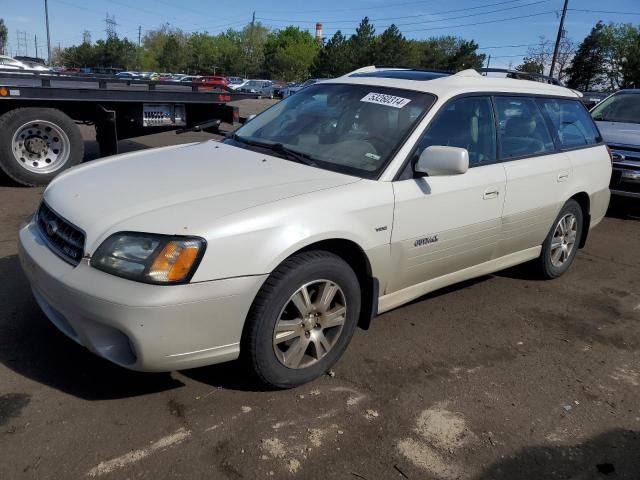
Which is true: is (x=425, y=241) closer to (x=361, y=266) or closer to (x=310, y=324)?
(x=361, y=266)

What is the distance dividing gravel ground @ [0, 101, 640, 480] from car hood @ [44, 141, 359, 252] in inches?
34.1

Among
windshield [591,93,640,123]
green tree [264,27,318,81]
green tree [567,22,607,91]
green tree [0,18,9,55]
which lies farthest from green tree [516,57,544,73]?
green tree [0,18,9,55]

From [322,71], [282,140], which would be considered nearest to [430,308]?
[282,140]

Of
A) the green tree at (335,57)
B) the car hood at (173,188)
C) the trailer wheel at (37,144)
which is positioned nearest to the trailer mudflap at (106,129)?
the trailer wheel at (37,144)

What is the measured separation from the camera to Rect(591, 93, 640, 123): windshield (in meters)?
8.48

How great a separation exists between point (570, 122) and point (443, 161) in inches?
93.5

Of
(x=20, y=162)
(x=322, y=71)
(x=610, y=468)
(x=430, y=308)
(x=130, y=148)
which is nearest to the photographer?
(x=610, y=468)

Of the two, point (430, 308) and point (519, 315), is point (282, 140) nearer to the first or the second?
point (430, 308)

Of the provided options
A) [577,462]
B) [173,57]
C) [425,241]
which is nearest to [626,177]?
[425,241]

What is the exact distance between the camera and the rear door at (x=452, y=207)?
10.9 ft

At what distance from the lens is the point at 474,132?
3.90m

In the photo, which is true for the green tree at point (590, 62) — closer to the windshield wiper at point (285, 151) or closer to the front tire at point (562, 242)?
the front tire at point (562, 242)

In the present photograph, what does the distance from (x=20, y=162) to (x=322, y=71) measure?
6599 cm

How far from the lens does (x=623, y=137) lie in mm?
7680
